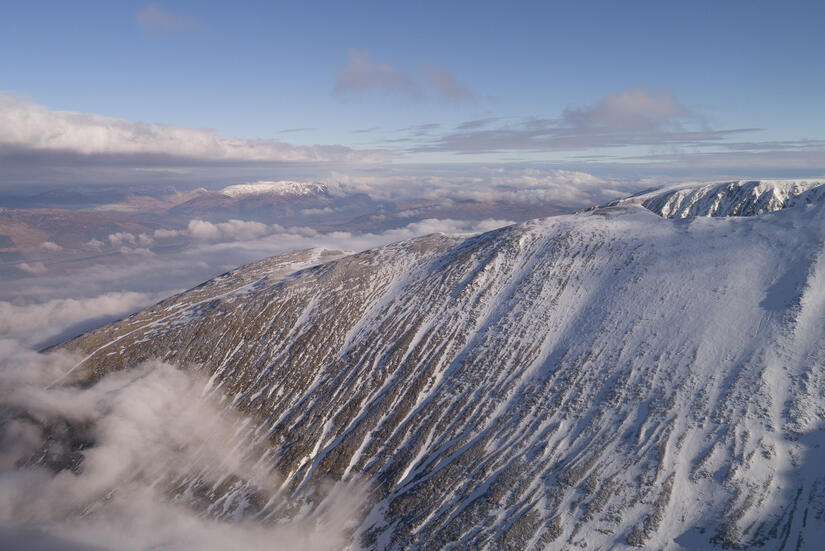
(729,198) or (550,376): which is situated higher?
(729,198)

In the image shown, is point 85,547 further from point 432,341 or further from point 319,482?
point 432,341

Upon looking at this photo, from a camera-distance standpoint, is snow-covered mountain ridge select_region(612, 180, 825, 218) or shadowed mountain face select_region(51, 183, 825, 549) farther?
snow-covered mountain ridge select_region(612, 180, 825, 218)

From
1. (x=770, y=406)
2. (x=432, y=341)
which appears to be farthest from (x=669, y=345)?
(x=432, y=341)

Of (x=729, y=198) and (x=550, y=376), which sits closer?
(x=550, y=376)

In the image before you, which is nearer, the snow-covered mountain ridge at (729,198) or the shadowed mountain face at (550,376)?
the shadowed mountain face at (550,376)

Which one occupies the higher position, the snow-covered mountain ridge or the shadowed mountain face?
the snow-covered mountain ridge
